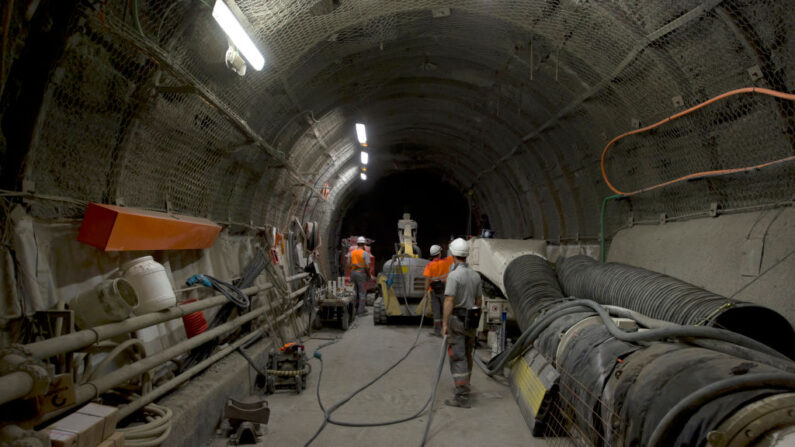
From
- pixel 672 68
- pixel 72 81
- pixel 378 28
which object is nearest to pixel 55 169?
pixel 72 81

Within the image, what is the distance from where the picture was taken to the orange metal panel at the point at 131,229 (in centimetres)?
311

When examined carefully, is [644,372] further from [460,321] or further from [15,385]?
[15,385]

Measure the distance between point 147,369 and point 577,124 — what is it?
22.1 ft

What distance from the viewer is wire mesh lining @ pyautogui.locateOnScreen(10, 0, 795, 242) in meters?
3.11

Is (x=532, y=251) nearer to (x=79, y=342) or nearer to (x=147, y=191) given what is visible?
(x=147, y=191)

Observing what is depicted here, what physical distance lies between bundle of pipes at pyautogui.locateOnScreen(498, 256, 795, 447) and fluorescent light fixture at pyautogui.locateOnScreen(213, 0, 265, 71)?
12.8 ft

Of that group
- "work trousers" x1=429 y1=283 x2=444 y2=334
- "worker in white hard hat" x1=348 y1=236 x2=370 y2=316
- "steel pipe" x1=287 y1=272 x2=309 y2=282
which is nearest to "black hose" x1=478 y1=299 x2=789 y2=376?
"work trousers" x1=429 y1=283 x2=444 y2=334

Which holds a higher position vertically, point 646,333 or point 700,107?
point 700,107

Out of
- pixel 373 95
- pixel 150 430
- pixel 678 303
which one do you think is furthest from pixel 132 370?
pixel 373 95

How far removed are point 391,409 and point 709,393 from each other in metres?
3.51

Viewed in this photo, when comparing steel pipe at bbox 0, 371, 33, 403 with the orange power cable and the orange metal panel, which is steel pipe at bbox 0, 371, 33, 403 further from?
the orange power cable

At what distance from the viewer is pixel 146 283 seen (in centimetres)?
334

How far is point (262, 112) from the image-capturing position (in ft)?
18.6

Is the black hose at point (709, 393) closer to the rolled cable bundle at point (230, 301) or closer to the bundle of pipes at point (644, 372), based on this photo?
the bundle of pipes at point (644, 372)
